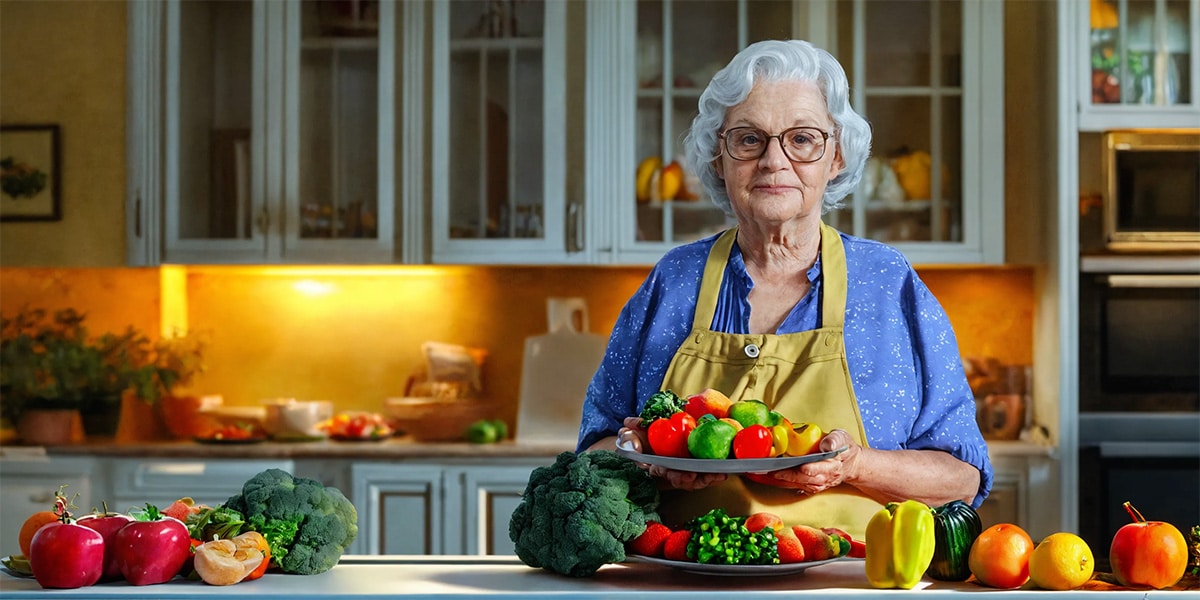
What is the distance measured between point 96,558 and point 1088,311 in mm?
2770

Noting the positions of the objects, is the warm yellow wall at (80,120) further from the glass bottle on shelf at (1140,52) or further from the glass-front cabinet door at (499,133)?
the glass bottle on shelf at (1140,52)

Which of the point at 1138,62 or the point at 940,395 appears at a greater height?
the point at 1138,62

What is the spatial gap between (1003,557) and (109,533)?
1.00 metres

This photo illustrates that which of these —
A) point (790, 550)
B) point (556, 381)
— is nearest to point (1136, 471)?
point (556, 381)

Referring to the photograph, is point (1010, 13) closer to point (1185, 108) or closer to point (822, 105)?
point (1185, 108)

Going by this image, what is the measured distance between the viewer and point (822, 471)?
1.35 m

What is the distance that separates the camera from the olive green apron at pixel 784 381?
1.57 metres

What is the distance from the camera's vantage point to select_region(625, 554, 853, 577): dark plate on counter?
4.20ft

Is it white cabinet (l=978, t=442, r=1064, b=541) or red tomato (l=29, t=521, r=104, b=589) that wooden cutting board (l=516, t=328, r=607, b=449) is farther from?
red tomato (l=29, t=521, r=104, b=589)

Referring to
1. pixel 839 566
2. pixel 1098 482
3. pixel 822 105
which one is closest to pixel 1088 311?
pixel 1098 482

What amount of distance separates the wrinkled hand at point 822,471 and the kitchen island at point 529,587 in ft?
0.34

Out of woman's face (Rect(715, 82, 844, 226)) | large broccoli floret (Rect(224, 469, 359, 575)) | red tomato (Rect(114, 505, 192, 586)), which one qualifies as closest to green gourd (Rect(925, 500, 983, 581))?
woman's face (Rect(715, 82, 844, 226))

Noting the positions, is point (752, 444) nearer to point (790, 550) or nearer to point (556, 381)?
point (790, 550)

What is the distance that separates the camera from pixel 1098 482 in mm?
3215
